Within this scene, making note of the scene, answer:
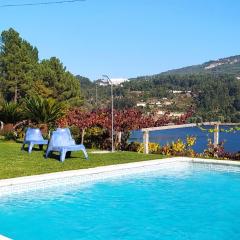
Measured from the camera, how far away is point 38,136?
1392cm

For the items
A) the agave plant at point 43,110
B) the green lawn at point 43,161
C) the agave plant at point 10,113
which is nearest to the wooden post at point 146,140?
the green lawn at point 43,161

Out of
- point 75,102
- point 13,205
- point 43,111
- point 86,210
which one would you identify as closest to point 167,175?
point 86,210

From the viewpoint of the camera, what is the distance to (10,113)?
63.1ft

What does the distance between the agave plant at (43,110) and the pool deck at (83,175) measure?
6.55 metres

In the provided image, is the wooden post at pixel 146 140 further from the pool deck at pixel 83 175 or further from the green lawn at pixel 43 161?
the pool deck at pixel 83 175

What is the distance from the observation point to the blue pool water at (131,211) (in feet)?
21.5

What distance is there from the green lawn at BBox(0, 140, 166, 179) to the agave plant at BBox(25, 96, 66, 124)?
3.22m

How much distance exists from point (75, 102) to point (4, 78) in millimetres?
7424

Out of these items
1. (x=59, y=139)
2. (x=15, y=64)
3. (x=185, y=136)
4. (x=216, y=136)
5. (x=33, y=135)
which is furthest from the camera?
(x=15, y=64)

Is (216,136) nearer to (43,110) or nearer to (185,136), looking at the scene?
(185,136)

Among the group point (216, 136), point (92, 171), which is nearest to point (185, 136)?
point (216, 136)

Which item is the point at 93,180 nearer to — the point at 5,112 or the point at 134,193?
the point at 134,193

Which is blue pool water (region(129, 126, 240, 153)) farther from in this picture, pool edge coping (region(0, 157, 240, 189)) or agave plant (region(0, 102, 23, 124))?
agave plant (region(0, 102, 23, 124))

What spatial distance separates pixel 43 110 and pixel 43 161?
592cm
